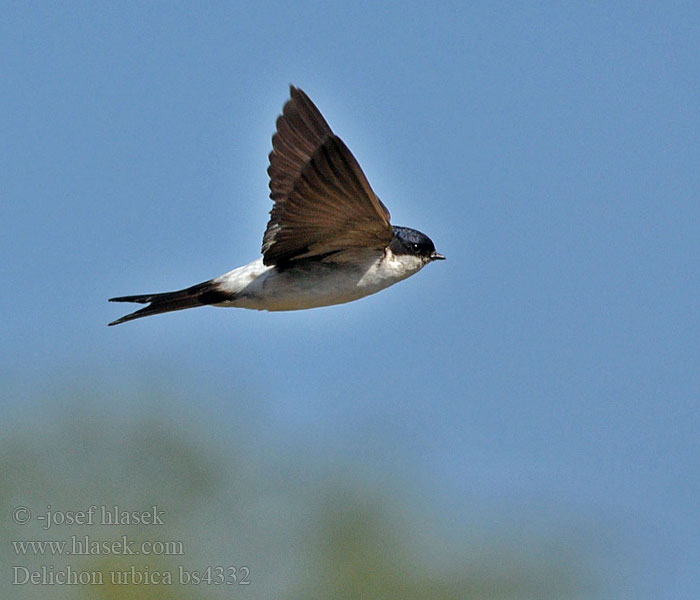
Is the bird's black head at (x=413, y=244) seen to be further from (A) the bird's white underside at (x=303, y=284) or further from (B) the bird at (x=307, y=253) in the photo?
(A) the bird's white underside at (x=303, y=284)

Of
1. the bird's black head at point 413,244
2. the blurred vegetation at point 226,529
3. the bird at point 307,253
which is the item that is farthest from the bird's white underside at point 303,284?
the blurred vegetation at point 226,529

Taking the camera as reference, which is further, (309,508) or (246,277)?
(309,508)

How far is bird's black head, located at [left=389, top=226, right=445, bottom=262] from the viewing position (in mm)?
6316

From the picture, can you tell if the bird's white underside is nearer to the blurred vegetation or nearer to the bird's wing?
the bird's wing

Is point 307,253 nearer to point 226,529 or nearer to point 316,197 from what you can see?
point 316,197

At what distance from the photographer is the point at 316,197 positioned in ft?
17.9

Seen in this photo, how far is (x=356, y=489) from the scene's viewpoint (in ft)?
50.0

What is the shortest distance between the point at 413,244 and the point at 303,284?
0.73m

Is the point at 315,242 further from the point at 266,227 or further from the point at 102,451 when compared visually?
the point at 102,451

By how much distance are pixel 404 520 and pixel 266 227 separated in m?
9.00

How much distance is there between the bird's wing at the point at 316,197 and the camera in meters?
5.21

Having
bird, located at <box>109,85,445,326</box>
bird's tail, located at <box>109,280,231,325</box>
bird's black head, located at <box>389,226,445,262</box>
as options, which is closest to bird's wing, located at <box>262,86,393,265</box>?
bird, located at <box>109,85,445,326</box>

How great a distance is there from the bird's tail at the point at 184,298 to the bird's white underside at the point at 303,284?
0.12 ft

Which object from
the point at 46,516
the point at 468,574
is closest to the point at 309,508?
the point at 468,574
